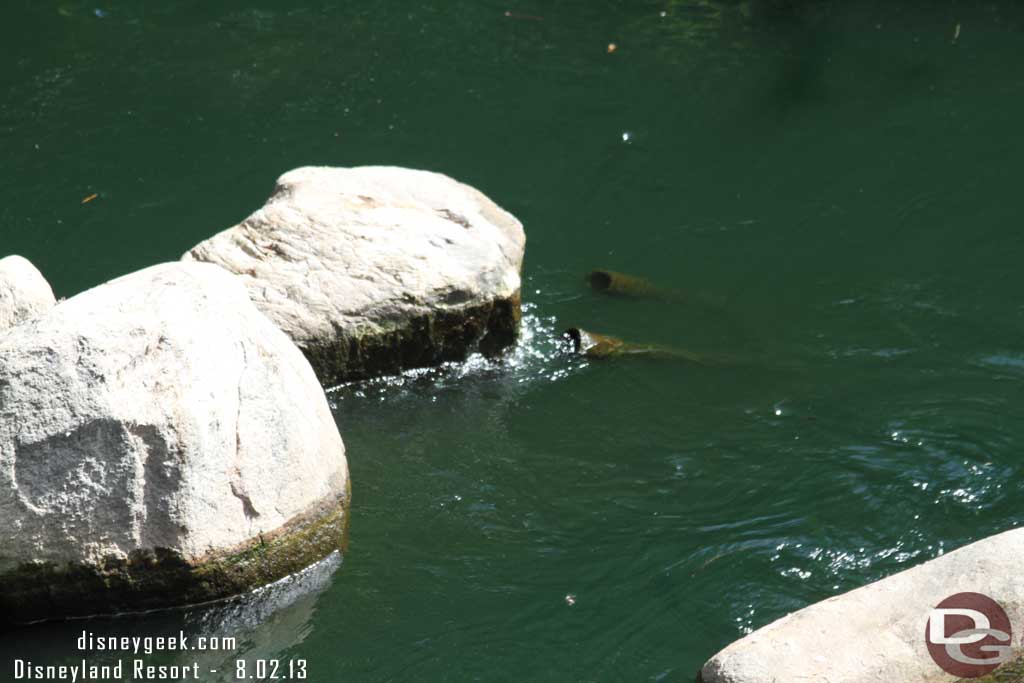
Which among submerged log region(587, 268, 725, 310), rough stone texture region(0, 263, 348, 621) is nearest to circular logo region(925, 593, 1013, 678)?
rough stone texture region(0, 263, 348, 621)

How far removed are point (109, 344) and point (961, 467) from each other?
14.3ft

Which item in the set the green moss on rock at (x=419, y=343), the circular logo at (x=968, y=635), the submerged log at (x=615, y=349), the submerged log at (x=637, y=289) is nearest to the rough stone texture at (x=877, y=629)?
the circular logo at (x=968, y=635)

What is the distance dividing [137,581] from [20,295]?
63.6 inches

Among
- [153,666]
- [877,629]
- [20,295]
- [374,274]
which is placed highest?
[20,295]

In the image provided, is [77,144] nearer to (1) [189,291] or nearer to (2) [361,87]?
(2) [361,87]

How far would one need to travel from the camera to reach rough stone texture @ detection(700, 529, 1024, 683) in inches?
168

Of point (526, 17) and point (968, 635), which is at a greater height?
point (526, 17)

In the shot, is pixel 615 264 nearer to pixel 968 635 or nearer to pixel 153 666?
pixel 153 666

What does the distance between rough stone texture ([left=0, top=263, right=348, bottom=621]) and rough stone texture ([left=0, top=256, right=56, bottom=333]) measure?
461 mm

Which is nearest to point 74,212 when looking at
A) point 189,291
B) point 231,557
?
point 189,291

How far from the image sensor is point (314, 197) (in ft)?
25.8

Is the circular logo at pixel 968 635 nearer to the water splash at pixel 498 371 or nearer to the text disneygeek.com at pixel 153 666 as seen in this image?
the text disneygeek.com at pixel 153 666

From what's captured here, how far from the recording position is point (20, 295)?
589cm

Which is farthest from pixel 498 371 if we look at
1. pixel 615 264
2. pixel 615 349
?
pixel 615 264
